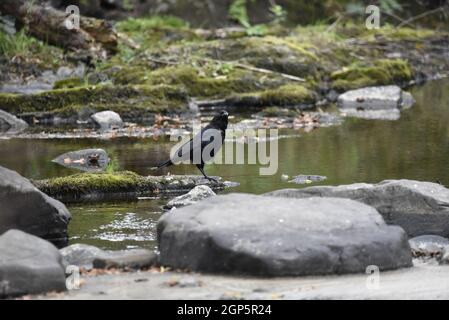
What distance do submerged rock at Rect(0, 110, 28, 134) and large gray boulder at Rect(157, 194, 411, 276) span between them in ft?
29.4

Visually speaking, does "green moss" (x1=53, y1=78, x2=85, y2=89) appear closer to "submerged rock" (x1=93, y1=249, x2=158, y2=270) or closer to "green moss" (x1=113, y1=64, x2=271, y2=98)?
"green moss" (x1=113, y1=64, x2=271, y2=98)

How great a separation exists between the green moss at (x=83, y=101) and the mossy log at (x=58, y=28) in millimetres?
3036

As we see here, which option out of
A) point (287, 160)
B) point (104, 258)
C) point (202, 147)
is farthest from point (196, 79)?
point (104, 258)

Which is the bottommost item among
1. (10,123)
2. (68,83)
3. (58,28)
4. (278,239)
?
(10,123)

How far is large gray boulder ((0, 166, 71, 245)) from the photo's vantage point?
7.79 meters

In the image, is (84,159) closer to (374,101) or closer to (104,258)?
(104,258)

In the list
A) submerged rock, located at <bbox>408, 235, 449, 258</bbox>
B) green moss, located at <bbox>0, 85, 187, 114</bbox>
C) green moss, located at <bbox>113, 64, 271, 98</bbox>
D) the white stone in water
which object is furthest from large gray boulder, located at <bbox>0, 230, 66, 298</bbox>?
the white stone in water

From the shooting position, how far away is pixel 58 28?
19438 mm

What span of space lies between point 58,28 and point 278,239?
13966 mm

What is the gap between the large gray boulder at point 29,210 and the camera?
7785mm

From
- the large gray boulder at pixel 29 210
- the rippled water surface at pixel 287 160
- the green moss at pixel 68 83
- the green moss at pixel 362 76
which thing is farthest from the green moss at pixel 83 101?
the large gray boulder at pixel 29 210

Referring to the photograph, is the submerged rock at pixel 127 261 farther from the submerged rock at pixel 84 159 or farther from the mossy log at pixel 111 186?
the submerged rock at pixel 84 159

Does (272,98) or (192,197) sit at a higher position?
(272,98)
